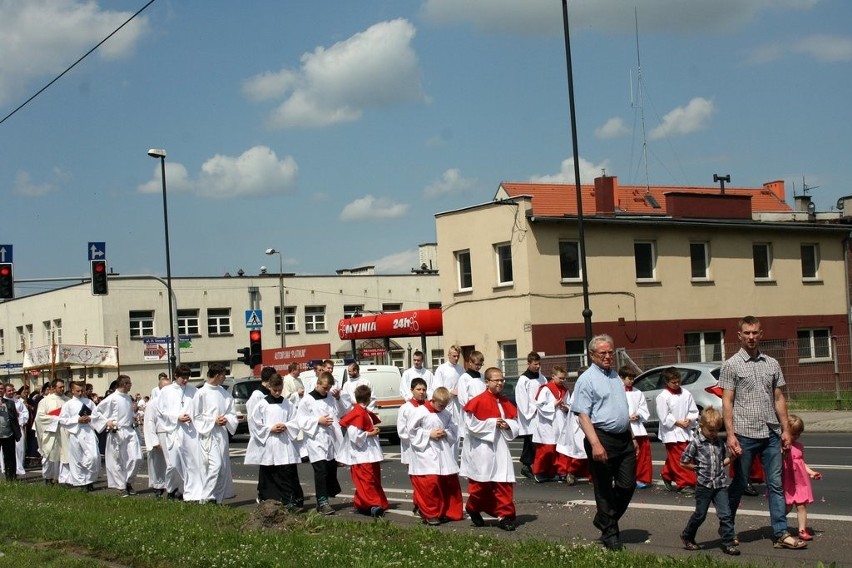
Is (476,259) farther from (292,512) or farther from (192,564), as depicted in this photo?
(192,564)

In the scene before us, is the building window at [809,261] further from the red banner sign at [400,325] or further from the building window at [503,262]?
the red banner sign at [400,325]

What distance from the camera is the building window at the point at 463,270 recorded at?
38094 millimetres

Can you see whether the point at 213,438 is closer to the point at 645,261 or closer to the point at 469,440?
the point at 469,440

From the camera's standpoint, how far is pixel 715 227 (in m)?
38.4

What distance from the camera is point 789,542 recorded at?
29.6 feet

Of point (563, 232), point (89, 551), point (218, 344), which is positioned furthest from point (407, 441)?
point (218, 344)

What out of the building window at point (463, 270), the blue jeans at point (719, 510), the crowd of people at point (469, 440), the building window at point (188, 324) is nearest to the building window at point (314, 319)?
the building window at point (188, 324)

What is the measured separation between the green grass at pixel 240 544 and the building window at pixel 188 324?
51.5 meters

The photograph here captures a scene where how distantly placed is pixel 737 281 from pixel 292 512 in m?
29.1

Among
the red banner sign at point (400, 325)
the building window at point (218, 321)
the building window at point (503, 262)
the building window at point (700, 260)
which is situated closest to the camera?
A: the building window at point (503, 262)

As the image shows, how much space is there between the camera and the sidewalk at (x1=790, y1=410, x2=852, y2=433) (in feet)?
74.3

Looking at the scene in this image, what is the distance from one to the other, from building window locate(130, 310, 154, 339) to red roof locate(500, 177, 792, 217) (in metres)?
26.7

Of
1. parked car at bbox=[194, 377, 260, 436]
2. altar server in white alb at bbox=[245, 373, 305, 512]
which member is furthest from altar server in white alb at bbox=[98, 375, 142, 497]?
→ parked car at bbox=[194, 377, 260, 436]

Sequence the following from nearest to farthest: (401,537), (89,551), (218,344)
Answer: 1. (401,537)
2. (89,551)
3. (218,344)
